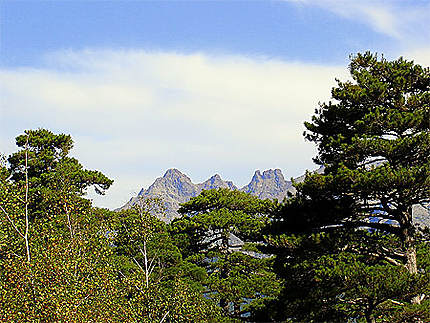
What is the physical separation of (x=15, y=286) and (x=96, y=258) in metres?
2.17

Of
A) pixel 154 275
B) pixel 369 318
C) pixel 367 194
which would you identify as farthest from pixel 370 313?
pixel 154 275

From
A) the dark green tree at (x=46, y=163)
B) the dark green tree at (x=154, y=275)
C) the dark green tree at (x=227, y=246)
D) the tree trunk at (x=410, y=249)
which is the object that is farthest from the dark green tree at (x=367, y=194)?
the dark green tree at (x=46, y=163)

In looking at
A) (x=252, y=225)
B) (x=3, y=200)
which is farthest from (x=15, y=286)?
(x=252, y=225)

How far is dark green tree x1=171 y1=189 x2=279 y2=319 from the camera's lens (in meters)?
24.0

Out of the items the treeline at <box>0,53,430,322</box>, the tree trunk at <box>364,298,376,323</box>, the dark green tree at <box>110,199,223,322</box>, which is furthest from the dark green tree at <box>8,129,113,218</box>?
the tree trunk at <box>364,298,376,323</box>

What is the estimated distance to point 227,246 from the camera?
90.4ft

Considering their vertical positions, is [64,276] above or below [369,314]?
above

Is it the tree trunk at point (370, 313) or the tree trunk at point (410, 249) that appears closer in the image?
the tree trunk at point (370, 313)

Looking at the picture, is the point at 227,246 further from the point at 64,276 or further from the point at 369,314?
the point at 64,276

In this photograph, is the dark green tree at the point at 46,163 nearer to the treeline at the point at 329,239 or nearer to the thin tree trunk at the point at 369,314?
the treeline at the point at 329,239

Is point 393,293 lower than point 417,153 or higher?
lower

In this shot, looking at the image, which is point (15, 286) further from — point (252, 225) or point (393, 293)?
point (252, 225)

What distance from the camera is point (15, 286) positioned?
999cm

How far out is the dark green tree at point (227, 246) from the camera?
24.0 m
